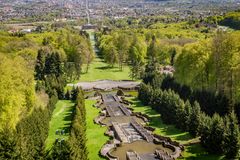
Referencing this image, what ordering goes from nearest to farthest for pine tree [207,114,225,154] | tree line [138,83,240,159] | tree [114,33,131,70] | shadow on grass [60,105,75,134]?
1. tree line [138,83,240,159]
2. pine tree [207,114,225,154]
3. shadow on grass [60,105,75,134]
4. tree [114,33,131,70]

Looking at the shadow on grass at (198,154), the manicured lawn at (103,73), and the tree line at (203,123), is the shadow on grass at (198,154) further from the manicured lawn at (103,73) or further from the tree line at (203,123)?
the manicured lawn at (103,73)

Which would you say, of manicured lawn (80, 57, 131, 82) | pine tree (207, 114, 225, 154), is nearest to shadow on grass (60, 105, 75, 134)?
pine tree (207, 114, 225, 154)

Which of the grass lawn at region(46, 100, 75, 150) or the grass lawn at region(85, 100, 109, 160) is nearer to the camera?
the grass lawn at region(85, 100, 109, 160)

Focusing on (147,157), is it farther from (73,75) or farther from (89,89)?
(73,75)

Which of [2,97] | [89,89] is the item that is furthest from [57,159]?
[89,89]

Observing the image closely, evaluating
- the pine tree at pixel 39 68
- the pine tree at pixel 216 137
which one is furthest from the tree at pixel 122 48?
the pine tree at pixel 216 137

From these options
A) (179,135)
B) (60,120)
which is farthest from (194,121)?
(60,120)

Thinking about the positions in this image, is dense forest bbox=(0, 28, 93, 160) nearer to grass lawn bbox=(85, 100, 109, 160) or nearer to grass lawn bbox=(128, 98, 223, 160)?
grass lawn bbox=(85, 100, 109, 160)
